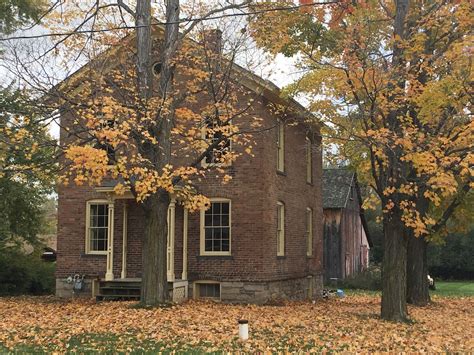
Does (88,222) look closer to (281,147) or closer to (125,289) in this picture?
(125,289)

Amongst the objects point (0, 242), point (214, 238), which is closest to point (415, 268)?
point (214, 238)

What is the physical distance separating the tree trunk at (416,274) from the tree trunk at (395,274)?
21.6 ft

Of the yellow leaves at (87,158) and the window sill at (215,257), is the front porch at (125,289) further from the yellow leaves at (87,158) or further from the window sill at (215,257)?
the yellow leaves at (87,158)

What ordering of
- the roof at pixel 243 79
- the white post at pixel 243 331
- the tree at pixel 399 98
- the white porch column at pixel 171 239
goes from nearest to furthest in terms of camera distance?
the white post at pixel 243 331 < the tree at pixel 399 98 < the roof at pixel 243 79 < the white porch column at pixel 171 239

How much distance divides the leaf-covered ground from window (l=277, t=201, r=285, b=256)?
14.7 ft

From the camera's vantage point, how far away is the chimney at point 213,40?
17.0 meters

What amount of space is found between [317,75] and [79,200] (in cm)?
1067

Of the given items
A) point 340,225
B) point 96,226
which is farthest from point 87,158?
point 340,225

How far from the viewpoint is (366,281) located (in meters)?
38.3

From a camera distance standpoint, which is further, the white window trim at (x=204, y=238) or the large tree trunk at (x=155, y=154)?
the white window trim at (x=204, y=238)

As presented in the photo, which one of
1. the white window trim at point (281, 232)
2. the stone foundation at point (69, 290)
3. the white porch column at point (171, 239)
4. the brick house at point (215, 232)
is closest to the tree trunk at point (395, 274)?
the brick house at point (215, 232)

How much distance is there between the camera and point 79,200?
76.4 feet

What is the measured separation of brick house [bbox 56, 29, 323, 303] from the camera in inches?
854

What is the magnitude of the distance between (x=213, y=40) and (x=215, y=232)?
7.33 m
